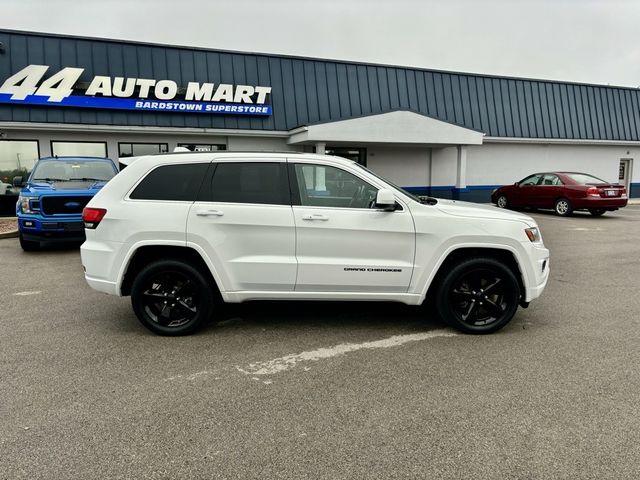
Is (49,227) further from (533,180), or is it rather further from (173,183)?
(533,180)

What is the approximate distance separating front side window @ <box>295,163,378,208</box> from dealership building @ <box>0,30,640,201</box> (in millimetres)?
11290

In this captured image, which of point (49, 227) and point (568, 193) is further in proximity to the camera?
point (568, 193)

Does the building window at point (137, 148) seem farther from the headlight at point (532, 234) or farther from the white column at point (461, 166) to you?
the headlight at point (532, 234)

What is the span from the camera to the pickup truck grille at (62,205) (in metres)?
8.75

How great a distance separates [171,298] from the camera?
4555 millimetres

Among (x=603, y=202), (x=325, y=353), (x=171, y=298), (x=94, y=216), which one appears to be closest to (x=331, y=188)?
(x=325, y=353)

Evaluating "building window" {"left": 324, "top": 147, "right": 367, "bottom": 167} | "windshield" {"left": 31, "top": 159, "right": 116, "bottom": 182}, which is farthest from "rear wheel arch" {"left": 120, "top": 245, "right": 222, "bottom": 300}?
"building window" {"left": 324, "top": 147, "right": 367, "bottom": 167}

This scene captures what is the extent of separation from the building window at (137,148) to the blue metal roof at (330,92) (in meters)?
1.00

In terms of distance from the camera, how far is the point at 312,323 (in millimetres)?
4949

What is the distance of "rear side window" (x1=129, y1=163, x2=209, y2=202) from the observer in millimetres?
4496

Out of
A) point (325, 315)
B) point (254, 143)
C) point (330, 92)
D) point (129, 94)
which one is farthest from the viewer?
point (330, 92)

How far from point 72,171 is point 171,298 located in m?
6.94

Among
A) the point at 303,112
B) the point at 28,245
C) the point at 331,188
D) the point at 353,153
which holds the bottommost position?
the point at 28,245

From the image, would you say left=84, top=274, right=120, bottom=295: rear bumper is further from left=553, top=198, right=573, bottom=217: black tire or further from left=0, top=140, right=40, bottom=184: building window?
left=553, top=198, right=573, bottom=217: black tire
